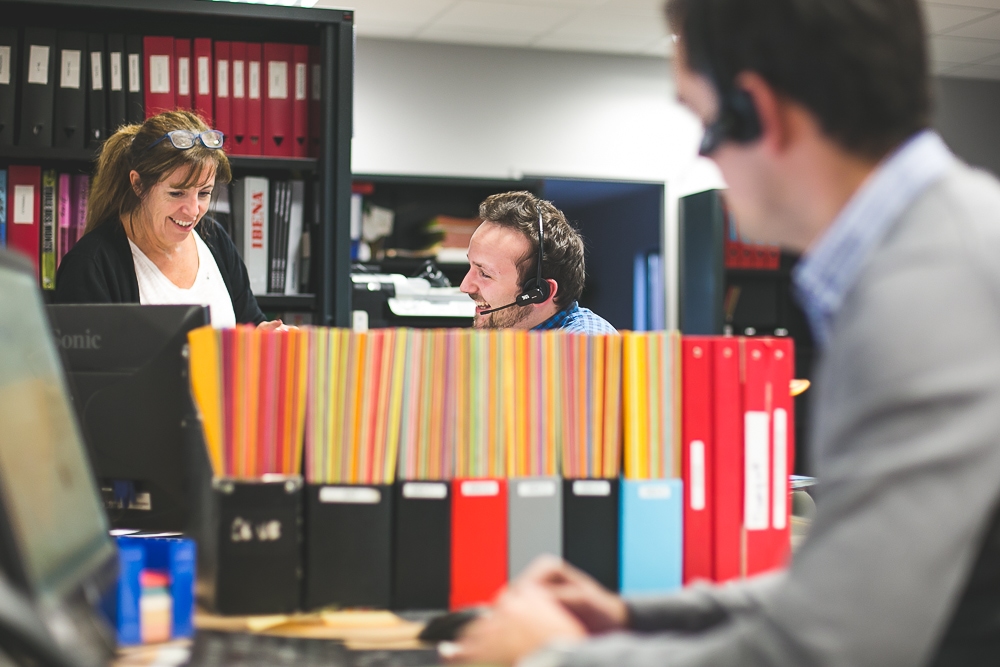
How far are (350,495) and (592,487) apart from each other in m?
0.30

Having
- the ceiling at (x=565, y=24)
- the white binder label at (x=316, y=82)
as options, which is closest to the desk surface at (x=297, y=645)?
the white binder label at (x=316, y=82)

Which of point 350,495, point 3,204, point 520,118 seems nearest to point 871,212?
point 350,495

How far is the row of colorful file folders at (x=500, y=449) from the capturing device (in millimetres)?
1079

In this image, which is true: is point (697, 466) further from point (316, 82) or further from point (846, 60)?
point (316, 82)

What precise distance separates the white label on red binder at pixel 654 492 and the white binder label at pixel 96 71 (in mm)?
2218

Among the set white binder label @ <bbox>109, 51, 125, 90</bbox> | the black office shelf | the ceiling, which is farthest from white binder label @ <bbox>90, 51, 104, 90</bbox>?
the ceiling

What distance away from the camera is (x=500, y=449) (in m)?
1.11

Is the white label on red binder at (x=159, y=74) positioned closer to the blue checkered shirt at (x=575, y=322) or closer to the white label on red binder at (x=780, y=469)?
the blue checkered shirt at (x=575, y=322)

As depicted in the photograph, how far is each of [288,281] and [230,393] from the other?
1796 mm

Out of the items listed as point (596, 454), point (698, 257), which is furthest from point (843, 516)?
point (698, 257)

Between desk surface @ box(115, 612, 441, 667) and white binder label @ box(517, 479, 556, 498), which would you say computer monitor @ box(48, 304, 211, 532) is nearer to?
desk surface @ box(115, 612, 441, 667)

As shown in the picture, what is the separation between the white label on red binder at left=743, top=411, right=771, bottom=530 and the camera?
1170 mm

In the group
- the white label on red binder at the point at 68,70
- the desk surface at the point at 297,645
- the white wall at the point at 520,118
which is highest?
the white wall at the point at 520,118

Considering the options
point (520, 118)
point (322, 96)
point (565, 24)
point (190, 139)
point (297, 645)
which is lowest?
point (297, 645)
